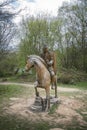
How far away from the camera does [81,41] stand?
116 feet

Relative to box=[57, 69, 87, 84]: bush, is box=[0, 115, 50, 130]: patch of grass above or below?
above

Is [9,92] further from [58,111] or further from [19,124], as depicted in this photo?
[19,124]

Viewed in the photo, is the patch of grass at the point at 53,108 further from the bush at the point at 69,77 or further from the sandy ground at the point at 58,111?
the bush at the point at 69,77

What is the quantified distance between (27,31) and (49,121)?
27.9 meters

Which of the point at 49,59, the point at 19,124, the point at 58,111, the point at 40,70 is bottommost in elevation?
the point at 58,111

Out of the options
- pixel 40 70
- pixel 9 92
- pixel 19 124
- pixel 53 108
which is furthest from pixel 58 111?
pixel 9 92

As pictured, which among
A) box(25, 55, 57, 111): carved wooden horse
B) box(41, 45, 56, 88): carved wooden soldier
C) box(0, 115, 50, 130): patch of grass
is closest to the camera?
box(0, 115, 50, 130): patch of grass

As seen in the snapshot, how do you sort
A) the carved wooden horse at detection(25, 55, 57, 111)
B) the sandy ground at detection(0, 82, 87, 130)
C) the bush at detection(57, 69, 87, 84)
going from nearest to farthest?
the sandy ground at detection(0, 82, 87, 130), the carved wooden horse at detection(25, 55, 57, 111), the bush at detection(57, 69, 87, 84)

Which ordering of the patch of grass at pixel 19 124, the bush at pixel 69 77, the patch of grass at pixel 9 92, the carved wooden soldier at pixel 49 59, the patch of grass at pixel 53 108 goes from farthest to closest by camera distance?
the bush at pixel 69 77
the patch of grass at pixel 9 92
the carved wooden soldier at pixel 49 59
the patch of grass at pixel 53 108
the patch of grass at pixel 19 124

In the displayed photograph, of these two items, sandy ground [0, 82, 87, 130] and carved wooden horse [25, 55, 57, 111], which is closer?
sandy ground [0, 82, 87, 130]

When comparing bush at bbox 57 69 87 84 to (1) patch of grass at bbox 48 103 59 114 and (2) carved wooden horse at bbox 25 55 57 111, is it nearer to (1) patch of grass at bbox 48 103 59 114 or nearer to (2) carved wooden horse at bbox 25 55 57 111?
(1) patch of grass at bbox 48 103 59 114

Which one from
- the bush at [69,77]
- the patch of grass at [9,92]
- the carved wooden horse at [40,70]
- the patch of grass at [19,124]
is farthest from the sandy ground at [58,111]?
the bush at [69,77]

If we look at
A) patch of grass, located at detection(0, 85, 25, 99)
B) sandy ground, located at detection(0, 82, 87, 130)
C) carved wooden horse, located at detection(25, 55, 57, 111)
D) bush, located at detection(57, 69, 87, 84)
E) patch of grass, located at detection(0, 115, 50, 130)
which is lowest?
bush, located at detection(57, 69, 87, 84)

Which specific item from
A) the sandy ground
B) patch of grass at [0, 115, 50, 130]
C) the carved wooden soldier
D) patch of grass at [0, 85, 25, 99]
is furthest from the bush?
patch of grass at [0, 115, 50, 130]
